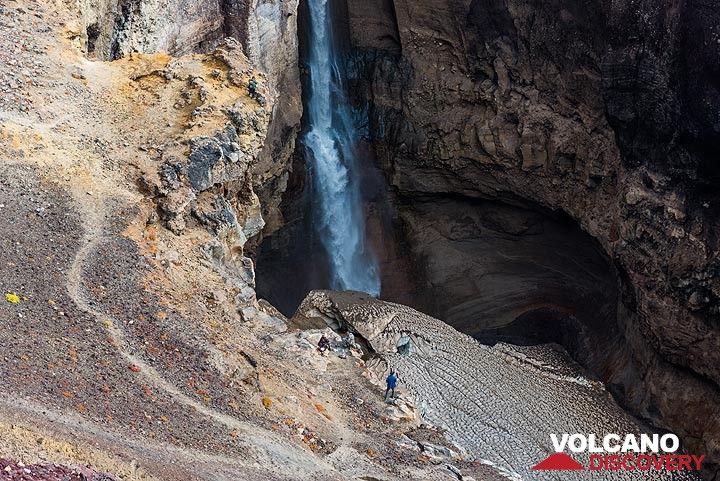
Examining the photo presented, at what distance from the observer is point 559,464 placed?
75.4ft

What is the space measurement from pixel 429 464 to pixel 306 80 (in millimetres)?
23604

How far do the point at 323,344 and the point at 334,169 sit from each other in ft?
57.0

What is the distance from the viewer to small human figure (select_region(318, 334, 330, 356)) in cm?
2184

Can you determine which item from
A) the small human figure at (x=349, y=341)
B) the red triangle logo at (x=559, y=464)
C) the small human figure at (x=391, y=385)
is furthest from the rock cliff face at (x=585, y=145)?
the small human figure at (x=391, y=385)

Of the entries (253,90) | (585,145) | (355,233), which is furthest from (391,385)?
(355,233)

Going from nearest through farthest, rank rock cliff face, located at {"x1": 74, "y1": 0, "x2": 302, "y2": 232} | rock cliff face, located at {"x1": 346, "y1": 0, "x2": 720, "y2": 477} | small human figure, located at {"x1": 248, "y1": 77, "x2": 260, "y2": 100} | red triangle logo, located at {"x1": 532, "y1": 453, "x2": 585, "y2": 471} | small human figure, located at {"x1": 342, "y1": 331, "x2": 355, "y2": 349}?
red triangle logo, located at {"x1": 532, "y1": 453, "x2": 585, "y2": 471}, small human figure, located at {"x1": 342, "y1": 331, "x2": 355, "y2": 349}, small human figure, located at {"x1": 248, "y1": 77, "x2": 260, "y2": 100}, rock cliff face, located at {"x1": 74, "y1": 0, "x2": 302, "y2": 232}, rock cliff face, located at {"x1": 346, "y1": 0, "x2": 720, "y2": 477}

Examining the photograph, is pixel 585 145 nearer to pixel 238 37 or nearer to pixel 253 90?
pixel 238 37

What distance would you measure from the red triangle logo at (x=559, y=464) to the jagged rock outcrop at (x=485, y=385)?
0.19 m

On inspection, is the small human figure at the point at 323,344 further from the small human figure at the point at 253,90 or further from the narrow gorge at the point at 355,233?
the small human figure at the point at 253,90

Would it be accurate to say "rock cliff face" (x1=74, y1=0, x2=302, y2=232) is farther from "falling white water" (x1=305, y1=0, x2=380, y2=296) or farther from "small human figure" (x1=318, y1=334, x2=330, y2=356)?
"small human figure" (x1=318, y1=334, x2=330, y2=356)

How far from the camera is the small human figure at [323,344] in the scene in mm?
21844

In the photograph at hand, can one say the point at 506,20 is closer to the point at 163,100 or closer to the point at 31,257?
the point at 163,100

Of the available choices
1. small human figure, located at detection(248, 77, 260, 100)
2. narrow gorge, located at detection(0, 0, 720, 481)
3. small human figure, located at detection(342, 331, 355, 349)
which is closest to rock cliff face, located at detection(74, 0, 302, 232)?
narrow gorge, located at detection(0, 0, 720, 481)

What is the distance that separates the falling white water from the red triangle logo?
15.3 meters
